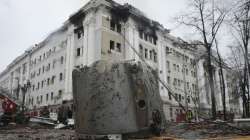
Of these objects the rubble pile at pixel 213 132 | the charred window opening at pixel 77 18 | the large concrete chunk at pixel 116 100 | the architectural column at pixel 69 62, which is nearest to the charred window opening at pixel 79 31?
the architectural column at pixel 69 62

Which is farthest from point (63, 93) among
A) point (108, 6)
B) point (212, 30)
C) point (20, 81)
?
point (20, 81)

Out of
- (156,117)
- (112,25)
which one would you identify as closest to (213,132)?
(156,117)

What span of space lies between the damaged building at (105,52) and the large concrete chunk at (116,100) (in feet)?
72.8

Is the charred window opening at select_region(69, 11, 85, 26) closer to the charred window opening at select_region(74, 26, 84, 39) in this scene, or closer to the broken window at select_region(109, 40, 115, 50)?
the charred window opening at select_region(74, 26, 84, 39)

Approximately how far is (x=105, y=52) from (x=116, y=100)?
29968mm

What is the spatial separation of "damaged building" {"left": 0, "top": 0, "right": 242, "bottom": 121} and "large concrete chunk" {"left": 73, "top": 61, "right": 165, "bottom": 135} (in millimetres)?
22197

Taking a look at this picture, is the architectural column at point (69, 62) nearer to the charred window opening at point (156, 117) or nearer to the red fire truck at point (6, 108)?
the red fire truck at point (6, 108)

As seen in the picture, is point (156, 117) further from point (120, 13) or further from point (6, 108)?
point (120, 13)

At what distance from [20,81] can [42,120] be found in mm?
44256

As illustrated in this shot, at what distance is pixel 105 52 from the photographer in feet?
115

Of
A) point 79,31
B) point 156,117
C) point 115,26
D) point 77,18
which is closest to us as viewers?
point 156,117

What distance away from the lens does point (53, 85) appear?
43.4m

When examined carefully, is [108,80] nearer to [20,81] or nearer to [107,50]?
[107,50]

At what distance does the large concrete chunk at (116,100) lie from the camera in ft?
17.0
